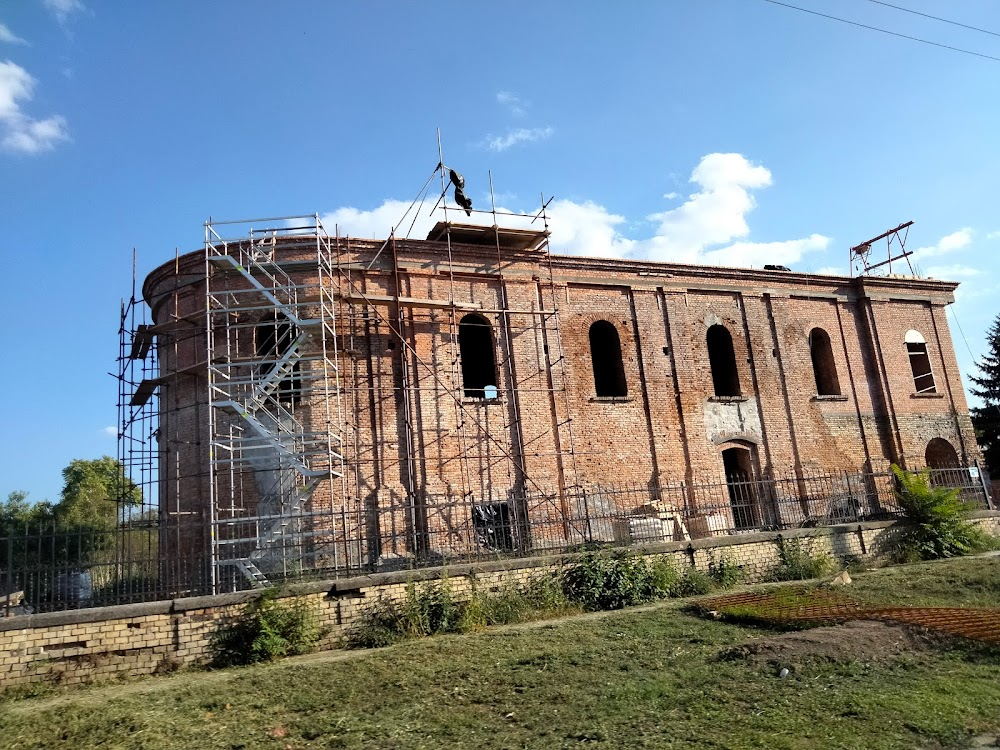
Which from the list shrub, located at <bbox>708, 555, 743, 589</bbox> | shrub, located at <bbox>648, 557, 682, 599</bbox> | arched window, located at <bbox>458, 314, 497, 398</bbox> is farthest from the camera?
arched window, located at <bbox>458, 314, 497, 398</bbox>

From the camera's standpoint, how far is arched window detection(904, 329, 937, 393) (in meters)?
22.7

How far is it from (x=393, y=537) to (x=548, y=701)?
774 cm

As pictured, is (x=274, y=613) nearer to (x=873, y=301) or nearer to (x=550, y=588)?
(x=550, y=588)

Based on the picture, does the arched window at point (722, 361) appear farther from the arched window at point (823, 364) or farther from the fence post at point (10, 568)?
the fence post at point (10, 568)

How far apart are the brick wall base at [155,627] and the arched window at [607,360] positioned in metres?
7.93

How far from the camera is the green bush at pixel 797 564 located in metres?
13.3

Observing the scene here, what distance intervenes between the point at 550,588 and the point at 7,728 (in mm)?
7021

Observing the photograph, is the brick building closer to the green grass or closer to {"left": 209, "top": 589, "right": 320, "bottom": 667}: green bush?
{"left": 209, "top": 589, "right": 320, "bottom": 667}: green bush

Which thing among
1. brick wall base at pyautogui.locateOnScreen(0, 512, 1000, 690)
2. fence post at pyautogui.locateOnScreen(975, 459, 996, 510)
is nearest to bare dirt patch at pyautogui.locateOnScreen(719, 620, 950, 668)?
brick wall base at pyautogui.locateOnScreen(0, 512, 1000, 690)

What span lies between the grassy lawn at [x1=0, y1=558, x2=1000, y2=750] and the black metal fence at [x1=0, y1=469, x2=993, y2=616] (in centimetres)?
193

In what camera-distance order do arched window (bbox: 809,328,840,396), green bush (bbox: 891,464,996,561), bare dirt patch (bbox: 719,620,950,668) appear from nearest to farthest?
bare dirt patch (bbox: 719,620,950,668)
green bush (bbox: 891,464,996,561)
arched window (bbox: 809,328,840,396)

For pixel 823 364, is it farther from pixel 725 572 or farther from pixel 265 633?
pixel 265 633

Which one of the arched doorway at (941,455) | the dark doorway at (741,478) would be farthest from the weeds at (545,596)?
the arched doorway at (941,455)

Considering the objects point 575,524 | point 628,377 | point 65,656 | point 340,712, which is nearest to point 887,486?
point 628,377
